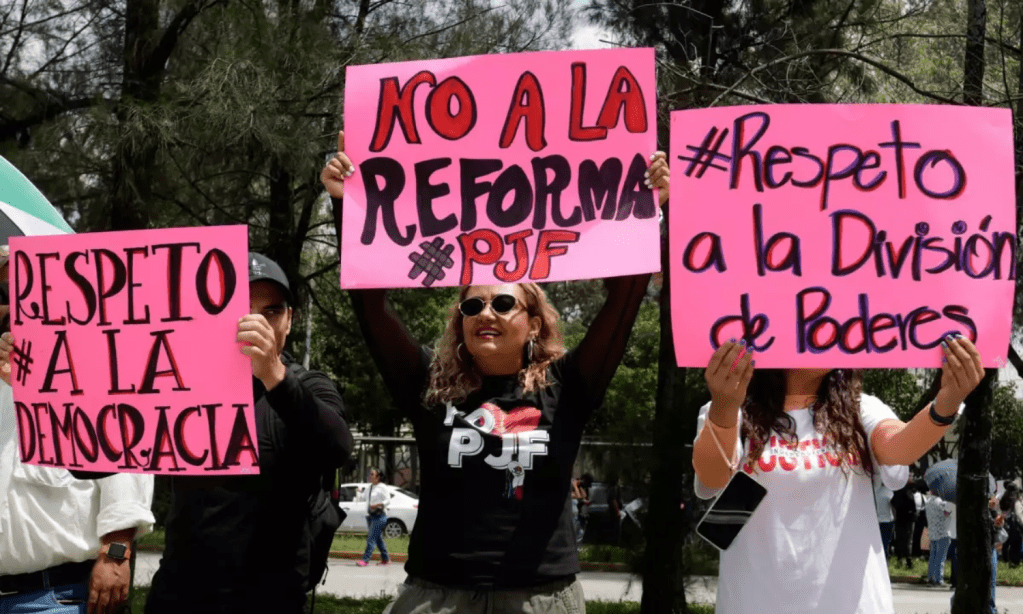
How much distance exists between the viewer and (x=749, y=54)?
25.5 ft

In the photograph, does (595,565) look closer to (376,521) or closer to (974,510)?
(376,521)

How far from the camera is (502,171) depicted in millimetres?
3297

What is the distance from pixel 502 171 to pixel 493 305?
1.18 ft

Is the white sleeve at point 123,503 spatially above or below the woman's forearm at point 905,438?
below

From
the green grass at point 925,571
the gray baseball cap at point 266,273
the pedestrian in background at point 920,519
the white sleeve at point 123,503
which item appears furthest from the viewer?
the pedestrian in background at point 920,519

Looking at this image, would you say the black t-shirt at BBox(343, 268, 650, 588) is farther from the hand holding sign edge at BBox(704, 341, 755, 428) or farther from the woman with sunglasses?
the hand holding sign edge at BBox(704, 341, 755, 428)

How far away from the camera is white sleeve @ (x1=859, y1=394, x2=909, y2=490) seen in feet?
9.41

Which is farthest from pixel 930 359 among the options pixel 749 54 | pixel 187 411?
pixel 749 54

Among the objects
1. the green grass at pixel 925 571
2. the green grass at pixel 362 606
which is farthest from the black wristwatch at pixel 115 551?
the green grass at pixel 925 571

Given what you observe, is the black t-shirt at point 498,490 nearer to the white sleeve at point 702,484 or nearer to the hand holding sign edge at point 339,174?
the white sleeve at point 702,484

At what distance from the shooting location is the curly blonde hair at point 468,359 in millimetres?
3135

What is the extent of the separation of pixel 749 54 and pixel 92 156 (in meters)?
4.43

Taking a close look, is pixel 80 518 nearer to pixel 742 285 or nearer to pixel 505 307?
pixel 505 307

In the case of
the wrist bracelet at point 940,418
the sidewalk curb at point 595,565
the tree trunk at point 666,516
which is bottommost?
the sidewalk curb at point 595,565
